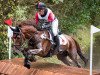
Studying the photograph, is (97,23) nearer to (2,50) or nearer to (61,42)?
(2,50)

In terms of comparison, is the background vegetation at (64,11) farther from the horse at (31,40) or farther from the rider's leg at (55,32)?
the horse at (31,40)

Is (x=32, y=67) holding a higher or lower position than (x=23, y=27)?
→ lower

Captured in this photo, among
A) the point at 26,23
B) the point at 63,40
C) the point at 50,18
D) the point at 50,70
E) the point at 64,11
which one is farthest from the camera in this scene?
the point at 64,11

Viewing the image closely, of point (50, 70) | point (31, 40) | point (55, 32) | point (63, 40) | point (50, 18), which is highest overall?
point (50, 18)

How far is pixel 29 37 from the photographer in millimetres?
7418

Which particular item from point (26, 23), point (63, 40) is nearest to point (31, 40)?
point (26, 23)

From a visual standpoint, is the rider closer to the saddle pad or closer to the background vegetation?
the saddle pad

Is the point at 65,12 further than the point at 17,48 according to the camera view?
Yes

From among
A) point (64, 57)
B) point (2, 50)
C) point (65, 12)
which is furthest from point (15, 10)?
point (64, 57)

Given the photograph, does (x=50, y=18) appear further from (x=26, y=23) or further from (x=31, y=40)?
(x=31, y=40)

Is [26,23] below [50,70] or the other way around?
the other way around

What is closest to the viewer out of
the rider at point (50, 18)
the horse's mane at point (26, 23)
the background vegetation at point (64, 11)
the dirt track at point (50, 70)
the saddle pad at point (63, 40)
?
the dirt track at point (50, 70)

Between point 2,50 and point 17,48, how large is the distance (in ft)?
14.5

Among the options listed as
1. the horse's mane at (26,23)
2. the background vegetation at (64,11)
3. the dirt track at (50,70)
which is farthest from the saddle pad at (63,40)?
the background vegetation at (64,11)
